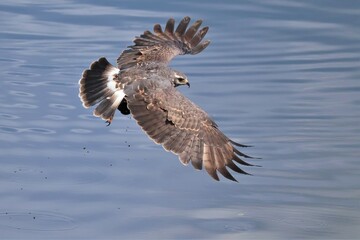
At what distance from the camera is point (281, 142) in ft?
47.1

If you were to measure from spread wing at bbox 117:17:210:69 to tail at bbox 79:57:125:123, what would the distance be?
43cm

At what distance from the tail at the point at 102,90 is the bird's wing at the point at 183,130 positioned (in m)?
0.30

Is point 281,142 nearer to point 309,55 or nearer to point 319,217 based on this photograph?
point 319,217

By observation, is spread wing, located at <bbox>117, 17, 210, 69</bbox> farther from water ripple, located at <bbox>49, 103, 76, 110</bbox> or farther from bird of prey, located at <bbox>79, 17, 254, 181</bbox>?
water ripple, located at <bbox>49, 103, 76, 110</bbox>

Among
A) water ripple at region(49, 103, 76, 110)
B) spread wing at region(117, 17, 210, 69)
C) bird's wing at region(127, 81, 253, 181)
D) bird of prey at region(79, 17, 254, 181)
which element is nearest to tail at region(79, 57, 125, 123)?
bird of prey at region(79, 17, 254, 181)

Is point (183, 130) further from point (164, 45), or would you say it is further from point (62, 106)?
point (62, 106)

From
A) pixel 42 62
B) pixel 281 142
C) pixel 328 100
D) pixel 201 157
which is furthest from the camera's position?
pixel 42 62

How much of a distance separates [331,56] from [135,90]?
19.2 ft

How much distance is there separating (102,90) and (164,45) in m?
1.45

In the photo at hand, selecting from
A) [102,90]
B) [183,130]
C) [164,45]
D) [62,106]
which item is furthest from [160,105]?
[62,106]

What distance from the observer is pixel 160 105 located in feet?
39.2

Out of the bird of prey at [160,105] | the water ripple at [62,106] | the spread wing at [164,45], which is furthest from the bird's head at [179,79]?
the water ripple at [62,106]

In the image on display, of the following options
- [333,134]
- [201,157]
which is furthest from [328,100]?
[201,157]

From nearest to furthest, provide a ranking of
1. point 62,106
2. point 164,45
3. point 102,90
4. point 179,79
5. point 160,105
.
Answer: point 160,105 → point 102,90 → point 179,79 → point 164,45 → point 62,106
